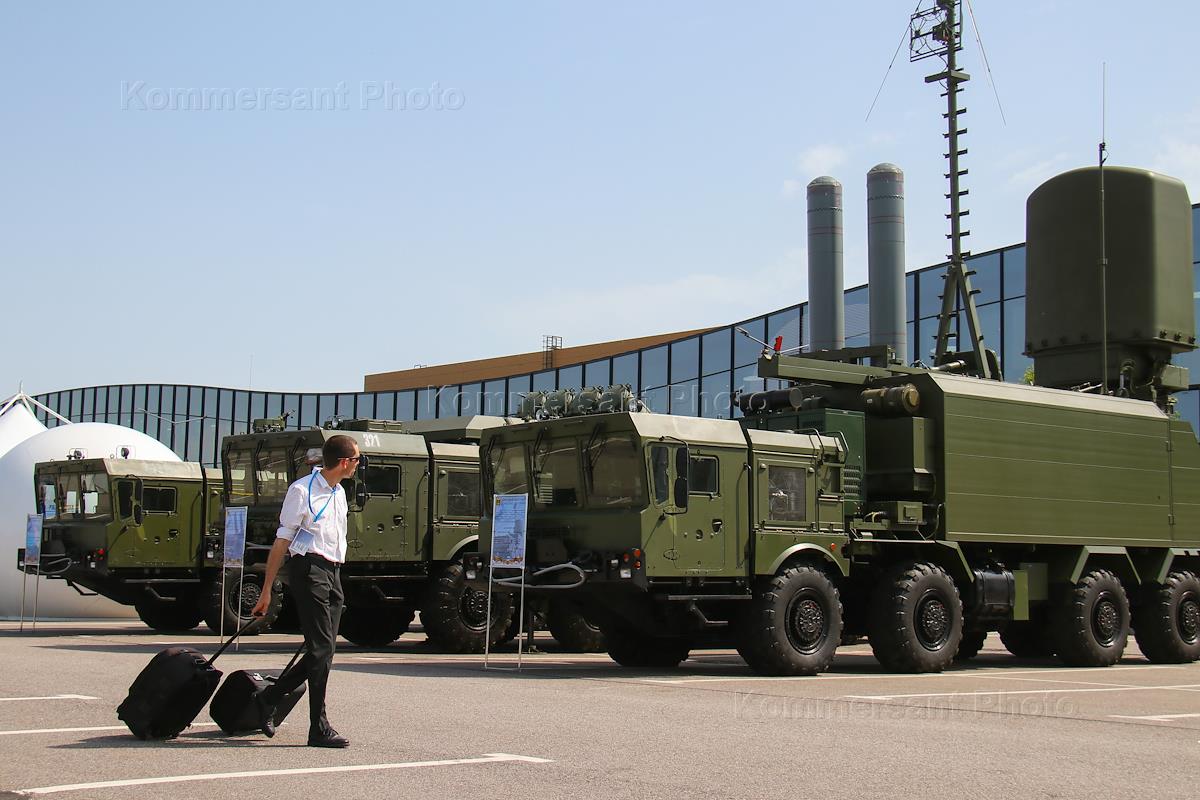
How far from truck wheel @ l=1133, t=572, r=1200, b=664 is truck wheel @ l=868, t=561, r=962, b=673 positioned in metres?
3.96

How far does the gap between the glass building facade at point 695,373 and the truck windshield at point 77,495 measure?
6.79 metres

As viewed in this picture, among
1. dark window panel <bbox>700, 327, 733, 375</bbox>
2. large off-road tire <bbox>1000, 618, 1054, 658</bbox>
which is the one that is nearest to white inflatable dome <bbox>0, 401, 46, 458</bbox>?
dark window panel <bbox>700, 327, 733, 375</bbox>

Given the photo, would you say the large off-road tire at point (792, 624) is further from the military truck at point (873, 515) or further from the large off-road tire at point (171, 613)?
the large off-road tire at point (171, 613)

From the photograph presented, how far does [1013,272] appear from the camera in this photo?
1411 inches

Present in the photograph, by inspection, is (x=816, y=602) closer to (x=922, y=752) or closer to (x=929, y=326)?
(x=922, y=752)

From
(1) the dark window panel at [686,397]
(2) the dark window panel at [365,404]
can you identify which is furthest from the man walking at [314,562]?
(2) the dark window panel at [365,404]

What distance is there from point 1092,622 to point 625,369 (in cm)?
3193

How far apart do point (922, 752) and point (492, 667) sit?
7.81 meters

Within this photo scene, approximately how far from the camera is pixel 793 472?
14711 mm

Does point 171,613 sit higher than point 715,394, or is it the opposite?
point 715,394

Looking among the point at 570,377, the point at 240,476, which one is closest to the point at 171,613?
the point at 240,476

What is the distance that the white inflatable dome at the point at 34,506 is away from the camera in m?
27.2

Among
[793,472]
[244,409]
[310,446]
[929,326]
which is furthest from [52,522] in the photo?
[244,409]

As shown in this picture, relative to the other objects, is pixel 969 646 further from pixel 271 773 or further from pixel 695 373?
A: pixel 695 373
